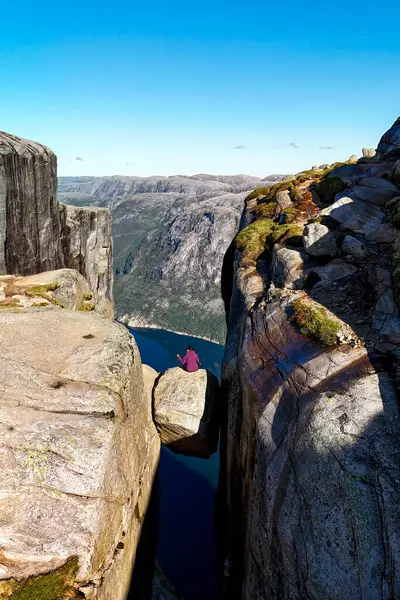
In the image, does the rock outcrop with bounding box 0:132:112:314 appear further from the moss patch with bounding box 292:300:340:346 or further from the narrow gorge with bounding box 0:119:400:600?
the moss patch with bounding box 292:300:340:346

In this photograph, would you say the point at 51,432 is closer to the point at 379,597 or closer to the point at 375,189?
the point at 379,597

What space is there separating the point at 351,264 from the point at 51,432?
17.4 meters

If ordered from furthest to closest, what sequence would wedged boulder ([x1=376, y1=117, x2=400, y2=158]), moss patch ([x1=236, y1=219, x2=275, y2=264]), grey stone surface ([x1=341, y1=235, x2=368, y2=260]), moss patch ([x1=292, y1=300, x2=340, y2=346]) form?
wedged boulder ([x1=376, y1=117, x2=400, y2=158]) < moss patch ([x1=236, y1=219, x2=275, y2=264]) < grey stone surface ([x1=341, y1=235, x2=368, y2=260]) < moss patch ([x1=292, y1=300, x2=340, y2=346])

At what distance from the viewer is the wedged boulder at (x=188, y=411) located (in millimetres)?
22328

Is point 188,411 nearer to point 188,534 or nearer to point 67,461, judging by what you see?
point 67,461

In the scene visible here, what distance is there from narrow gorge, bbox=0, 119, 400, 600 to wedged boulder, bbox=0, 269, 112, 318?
173 millimetres

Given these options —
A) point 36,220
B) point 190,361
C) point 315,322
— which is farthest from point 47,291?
point 315,322

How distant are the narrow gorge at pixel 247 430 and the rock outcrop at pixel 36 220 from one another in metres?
1.69

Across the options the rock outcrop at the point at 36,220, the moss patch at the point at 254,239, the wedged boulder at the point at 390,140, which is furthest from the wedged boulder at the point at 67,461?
the wedged boulder at the point at 390,140

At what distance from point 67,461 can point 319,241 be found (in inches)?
729

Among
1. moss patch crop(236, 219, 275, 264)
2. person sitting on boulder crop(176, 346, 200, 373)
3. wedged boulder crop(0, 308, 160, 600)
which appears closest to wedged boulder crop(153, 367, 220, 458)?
person sitting on boulder crop(176, 346, 200, 373)

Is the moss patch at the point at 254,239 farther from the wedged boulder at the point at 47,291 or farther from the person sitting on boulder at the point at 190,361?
the wedged boulder at the point at 47,291

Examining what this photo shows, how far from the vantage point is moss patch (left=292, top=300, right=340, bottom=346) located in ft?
49.4

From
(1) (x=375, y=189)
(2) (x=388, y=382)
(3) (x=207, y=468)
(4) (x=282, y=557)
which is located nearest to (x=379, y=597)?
(4) (x=282, y=557)
